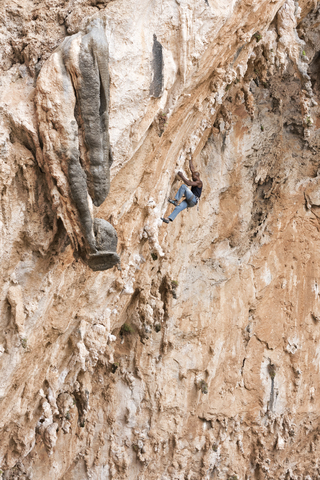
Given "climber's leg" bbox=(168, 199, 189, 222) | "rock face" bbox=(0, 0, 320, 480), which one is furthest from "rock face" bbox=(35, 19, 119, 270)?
"climber's leg" bbox=(168, 199, 189, 222)

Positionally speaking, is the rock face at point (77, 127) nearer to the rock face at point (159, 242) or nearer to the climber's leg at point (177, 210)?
the rock face at point (159, 242)

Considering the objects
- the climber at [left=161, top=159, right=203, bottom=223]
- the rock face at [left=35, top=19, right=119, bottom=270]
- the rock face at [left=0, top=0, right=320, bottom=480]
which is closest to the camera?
the rock face at [left=35, top=19, right=119, bottom=270]

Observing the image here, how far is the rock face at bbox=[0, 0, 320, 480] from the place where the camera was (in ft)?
15.6

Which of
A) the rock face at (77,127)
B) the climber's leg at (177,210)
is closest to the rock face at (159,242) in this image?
the rock face at (77,127)

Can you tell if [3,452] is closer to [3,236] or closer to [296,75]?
[3,236]

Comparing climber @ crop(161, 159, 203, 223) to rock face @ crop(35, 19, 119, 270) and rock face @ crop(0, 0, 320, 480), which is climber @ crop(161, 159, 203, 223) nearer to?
Result: rock face @ crop(0, 0, 320, 480)

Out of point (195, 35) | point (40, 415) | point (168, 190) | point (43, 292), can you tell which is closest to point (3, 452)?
point (40, 415)

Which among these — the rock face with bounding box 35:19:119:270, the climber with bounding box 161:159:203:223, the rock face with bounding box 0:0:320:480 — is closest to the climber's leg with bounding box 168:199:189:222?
the climber with bounding box 161:159:203:223

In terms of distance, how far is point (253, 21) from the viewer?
677 centimetres

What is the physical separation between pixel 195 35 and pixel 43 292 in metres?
3.91

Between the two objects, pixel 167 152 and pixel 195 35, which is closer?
pixel 195 35

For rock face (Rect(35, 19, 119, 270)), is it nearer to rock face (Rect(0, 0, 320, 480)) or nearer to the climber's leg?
rock face (Rect(0, 0, 320, 480))

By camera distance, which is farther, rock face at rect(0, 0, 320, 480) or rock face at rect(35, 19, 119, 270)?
rock face at rect(0, 0, 320, 480)

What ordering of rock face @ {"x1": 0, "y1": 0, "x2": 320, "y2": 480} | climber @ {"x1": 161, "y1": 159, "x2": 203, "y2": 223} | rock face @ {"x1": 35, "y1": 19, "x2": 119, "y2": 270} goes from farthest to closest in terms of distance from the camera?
climber @ {"x1": 161, "y1": 159, "x2": 203, "y2": 223}, rock face @ {"x1": 0, "y1": 0, "x2": 320, "y2": 480}, rock face @ {"x1": 35, "y1": 19, "x2": 119, "y2": 270}
